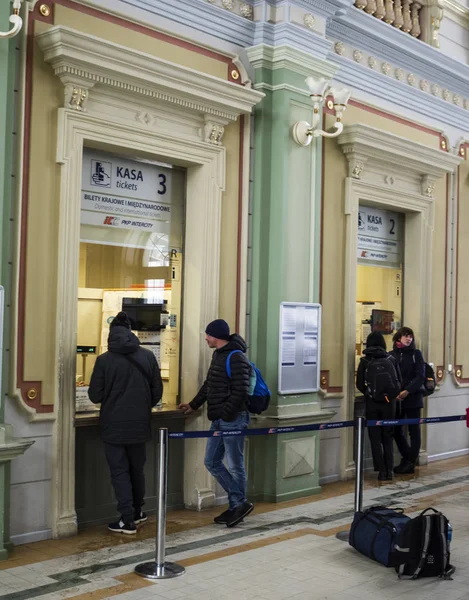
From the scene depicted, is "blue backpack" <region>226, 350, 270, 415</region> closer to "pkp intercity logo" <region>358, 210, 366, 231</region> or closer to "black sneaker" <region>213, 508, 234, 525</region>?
"black sneaker" <region>213, 508, 234, 525</region>

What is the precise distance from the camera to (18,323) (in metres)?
5.71

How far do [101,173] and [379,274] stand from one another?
13.6ft

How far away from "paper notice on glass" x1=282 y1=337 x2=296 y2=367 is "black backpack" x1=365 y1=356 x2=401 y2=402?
3.99 ft

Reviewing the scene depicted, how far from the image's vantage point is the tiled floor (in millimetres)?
4762

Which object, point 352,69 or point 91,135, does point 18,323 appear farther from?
point 352,69

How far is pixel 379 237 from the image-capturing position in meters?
9.41

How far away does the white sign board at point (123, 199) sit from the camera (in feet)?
21.1

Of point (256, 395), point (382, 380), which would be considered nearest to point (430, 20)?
point (382, 380)

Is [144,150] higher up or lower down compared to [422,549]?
higher up

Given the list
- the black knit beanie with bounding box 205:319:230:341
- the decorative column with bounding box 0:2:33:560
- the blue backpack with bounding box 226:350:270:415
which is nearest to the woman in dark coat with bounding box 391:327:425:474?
the blue backpack with bounding box 226:350:270:415

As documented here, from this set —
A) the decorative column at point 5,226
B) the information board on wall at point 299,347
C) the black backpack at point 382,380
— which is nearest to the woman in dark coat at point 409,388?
the black backpack at point 382,380

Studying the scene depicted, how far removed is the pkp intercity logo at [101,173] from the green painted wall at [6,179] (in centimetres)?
89

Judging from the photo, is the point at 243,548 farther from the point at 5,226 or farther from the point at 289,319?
the point at 5,226

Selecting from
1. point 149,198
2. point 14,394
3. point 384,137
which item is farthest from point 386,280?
point 14,394
